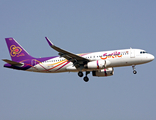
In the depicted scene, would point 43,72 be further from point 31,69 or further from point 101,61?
point 101,61

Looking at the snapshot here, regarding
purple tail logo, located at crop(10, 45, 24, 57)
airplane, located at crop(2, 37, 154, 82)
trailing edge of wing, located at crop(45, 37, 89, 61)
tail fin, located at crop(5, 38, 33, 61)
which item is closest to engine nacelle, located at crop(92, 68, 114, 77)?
airplane, located at crop(2, 37, 154, 82)

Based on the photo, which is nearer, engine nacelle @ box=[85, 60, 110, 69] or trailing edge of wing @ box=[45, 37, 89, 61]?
trailing edge of wing @ box=[45, 37, 89, 61]

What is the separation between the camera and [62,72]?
1981 inches

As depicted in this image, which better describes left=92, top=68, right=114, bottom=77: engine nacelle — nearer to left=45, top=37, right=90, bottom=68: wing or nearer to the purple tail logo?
left=45, top=37, right=90, bottom=68: wing

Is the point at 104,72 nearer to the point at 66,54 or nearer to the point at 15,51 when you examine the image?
the point at 66,54

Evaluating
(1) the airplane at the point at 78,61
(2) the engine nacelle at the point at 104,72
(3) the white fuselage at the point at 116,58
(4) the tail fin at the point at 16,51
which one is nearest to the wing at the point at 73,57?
(1) the airplane at the point at 78,61

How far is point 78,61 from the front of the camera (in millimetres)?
48125

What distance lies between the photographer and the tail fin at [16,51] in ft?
172

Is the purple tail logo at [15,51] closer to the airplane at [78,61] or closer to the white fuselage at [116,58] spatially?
the airplane at [78,61]

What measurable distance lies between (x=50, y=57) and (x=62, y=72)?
10.3 feet

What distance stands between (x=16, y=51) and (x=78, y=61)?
11986mm

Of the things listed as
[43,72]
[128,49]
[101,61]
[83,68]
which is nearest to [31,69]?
[43,72]

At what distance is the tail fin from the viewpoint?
52531 millimetres

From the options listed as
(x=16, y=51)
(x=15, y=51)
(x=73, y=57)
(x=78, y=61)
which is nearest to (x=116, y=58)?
(x=78, y=61)
